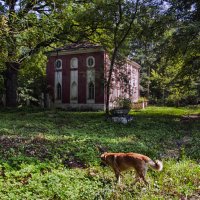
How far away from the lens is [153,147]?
9.73 meters

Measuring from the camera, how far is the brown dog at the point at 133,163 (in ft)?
18.2

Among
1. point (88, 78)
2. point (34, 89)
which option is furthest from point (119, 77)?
point (34, 89)

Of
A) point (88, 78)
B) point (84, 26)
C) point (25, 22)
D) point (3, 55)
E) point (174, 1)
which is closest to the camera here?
point (25, 22)

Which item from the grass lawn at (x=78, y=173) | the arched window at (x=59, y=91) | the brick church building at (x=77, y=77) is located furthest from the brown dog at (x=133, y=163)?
the arched window at (x=59, y=91)

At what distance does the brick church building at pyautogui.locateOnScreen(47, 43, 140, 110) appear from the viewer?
28.7 meters

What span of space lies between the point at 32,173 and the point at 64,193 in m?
1.31

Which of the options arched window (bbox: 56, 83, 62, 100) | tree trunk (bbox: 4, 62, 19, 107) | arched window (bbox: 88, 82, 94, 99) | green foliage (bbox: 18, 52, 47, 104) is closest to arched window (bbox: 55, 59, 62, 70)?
green foliage (bbox: 18, 52, 47, 104)

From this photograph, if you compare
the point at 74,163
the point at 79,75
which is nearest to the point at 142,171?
the point at 74,163

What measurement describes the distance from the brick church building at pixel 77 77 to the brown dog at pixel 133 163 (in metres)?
21.7

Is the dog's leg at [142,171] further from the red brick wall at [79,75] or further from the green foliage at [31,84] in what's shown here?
the green foliage at [31,84]

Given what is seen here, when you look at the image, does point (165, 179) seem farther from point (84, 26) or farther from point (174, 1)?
point (84, 26)

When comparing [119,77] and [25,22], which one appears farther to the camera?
[119,77]

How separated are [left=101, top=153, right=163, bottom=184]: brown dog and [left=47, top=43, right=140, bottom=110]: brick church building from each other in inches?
854

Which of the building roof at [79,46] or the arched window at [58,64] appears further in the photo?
the arched window at [58,64]
